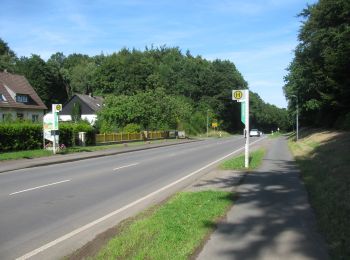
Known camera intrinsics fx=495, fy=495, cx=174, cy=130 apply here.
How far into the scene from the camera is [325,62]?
42.7m

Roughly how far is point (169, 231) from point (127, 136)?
47968mm

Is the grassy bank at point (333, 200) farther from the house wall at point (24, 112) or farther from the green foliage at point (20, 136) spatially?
the house wall at point (24, 112)

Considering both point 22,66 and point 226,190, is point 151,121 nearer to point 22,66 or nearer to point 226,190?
point 22,66

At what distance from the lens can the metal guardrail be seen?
1885 inches

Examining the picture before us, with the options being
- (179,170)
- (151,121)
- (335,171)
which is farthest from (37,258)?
(151,121)

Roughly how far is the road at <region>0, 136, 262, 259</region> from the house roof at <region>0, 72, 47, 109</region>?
1827 inches

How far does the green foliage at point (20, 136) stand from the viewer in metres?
30.9

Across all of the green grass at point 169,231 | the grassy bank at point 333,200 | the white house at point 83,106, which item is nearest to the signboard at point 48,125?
the grassy bank at point 333,200

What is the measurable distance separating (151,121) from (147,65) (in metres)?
48.9

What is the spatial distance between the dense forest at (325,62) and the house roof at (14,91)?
113ft

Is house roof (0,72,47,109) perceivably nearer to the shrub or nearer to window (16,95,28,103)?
window (16,95,28,103)

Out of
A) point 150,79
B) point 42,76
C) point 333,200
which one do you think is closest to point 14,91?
point 42,76

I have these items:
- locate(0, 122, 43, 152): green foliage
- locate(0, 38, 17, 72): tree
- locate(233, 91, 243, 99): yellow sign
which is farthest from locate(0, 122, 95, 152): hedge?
locate(0, 38, 17, 72): tree

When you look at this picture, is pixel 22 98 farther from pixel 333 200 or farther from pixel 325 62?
pixel 333 200
